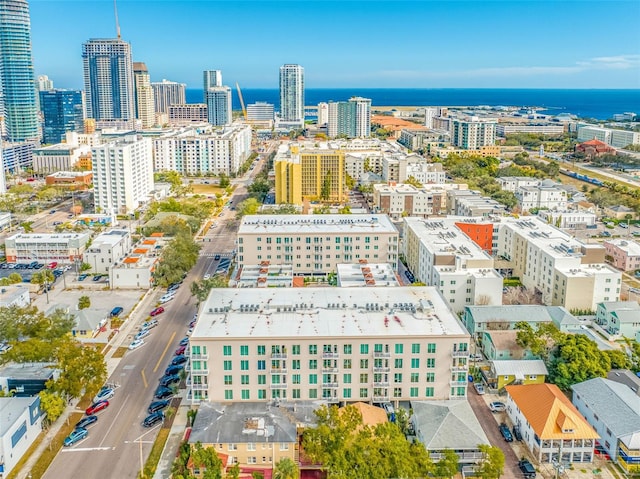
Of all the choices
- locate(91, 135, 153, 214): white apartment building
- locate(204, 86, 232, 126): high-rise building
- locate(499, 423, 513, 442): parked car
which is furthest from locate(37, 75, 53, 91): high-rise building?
locate(499, 423, 513, 442): parked car

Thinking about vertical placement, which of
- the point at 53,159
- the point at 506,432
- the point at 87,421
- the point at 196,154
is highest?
the point at 196,154

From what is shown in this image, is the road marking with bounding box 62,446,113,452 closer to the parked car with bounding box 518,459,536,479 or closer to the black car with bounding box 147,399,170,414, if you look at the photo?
the black car with bounding box 147,399,170,414

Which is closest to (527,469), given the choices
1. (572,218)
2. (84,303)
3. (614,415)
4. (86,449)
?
(614,415)

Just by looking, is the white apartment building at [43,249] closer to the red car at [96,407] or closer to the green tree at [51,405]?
the red car at [96,407]

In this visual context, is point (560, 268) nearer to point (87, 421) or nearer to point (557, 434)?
point (557, 434)

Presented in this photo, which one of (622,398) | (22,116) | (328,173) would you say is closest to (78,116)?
(22,116)

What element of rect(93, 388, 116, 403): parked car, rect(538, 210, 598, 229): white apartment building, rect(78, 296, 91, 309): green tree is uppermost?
rect(538, 210, 598, 229): white apartment building
